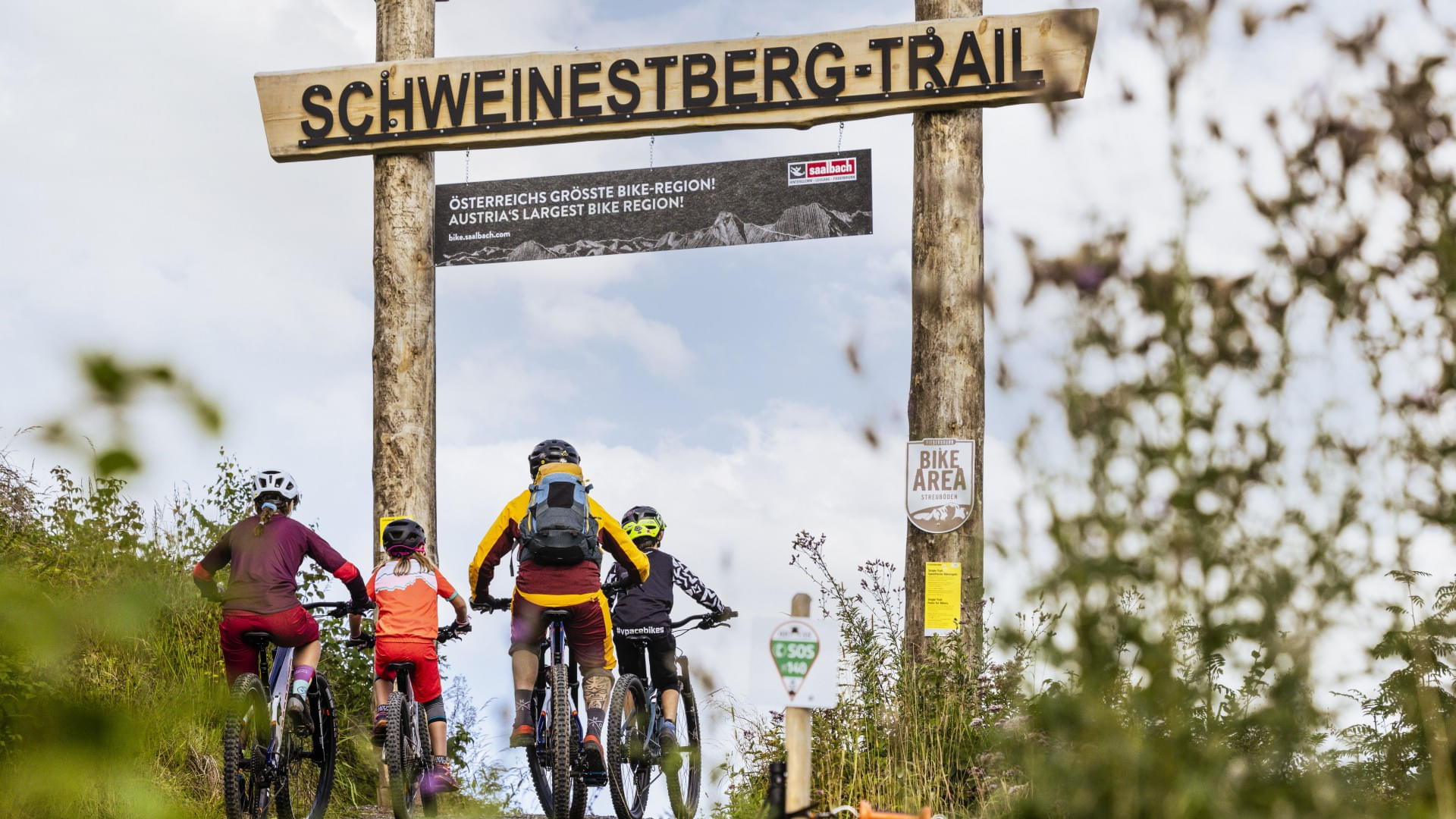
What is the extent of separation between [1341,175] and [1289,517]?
0.81 meters

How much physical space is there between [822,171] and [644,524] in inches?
116

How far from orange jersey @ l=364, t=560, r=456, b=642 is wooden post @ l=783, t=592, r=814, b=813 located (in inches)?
129

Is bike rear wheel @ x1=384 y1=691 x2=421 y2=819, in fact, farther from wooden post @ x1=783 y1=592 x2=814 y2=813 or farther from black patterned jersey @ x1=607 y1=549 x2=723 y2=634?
wooden post @ x1=783 y1=592 x2=814 y2=813

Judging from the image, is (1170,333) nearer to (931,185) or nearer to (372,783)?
(931,185)

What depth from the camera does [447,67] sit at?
1038 centimetres

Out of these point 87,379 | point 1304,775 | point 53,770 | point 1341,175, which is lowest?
point 1304,775

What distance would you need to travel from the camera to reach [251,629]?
731 cm

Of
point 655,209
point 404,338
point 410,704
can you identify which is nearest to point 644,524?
point 410,704

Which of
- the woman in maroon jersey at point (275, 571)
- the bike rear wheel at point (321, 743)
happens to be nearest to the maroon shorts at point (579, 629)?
the woman in maroon jersey at point (275, 571)

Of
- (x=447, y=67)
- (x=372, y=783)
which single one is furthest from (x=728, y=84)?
(x=372, y=783)

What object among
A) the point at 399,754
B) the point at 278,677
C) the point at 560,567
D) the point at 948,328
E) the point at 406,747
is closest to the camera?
the point at 560,567

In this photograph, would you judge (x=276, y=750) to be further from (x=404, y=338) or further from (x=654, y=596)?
(x=404, y=338)

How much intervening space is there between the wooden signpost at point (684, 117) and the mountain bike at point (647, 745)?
1678mm

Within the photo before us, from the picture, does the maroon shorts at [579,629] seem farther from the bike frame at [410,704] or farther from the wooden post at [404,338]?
the wooden post at [404,338]
